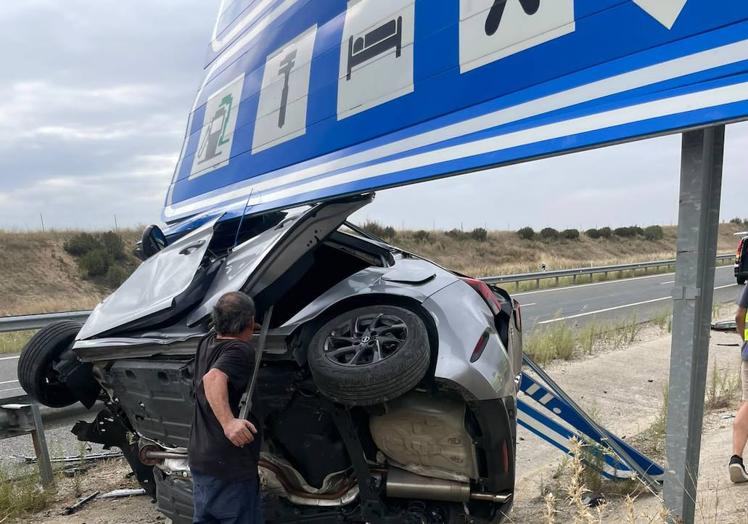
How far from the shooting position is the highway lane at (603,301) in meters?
13.9

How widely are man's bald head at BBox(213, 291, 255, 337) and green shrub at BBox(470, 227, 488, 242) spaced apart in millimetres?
46009

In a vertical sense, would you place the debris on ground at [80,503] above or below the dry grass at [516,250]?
below

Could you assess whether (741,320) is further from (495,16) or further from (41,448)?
(41,448)

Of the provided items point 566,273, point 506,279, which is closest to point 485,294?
point 506,279

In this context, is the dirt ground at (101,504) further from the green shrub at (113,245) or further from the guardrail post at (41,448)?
the green shrub at (113,245)

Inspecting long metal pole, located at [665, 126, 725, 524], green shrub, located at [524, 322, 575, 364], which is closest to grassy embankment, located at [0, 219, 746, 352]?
green shrub, located at [524, 322, 575, 364]

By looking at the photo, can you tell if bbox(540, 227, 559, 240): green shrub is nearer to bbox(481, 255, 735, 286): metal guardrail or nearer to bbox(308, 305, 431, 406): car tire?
→ bbox(481, 255, 735, 286): metal guardrail

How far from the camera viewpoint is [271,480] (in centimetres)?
328

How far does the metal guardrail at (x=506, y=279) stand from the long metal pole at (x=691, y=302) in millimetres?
4409

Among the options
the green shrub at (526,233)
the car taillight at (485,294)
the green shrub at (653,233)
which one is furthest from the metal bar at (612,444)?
the green shrub at (653,233)

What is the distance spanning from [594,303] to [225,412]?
15941 millimetres

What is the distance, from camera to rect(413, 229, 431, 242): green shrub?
44.7m

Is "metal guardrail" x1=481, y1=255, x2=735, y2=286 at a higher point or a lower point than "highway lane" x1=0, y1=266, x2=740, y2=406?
higher

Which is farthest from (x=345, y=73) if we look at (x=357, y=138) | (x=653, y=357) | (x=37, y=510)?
(x=653, y=357)
